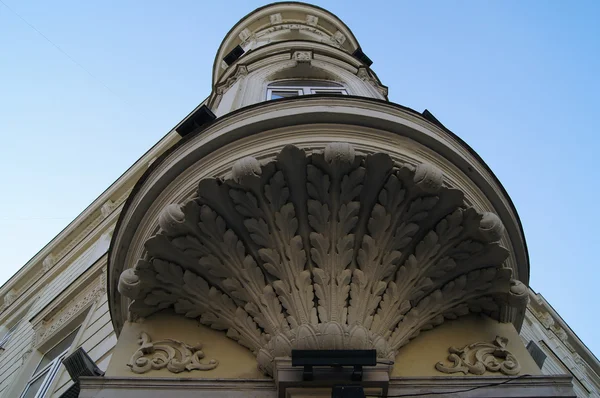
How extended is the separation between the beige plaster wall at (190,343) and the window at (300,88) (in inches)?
191

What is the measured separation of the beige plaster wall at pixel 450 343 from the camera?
199 inches

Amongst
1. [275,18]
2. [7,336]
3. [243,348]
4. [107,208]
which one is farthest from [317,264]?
[275,18]

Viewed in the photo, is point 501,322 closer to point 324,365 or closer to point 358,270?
point 358,270

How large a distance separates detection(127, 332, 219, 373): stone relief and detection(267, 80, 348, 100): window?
5140 millimetres

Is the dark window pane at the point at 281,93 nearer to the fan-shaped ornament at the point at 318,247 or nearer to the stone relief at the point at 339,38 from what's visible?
the fan-shaped ornament at the point at 318,247

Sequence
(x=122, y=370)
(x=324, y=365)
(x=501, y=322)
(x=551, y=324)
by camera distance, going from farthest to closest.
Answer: (x=551, y=324), (x=501, y=322), (x=122, y=370), (x=324, y=365)

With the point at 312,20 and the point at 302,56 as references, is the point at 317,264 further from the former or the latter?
the point at 312,20

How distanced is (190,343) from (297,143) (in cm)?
212

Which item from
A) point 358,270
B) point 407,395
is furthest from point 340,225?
point 407,395

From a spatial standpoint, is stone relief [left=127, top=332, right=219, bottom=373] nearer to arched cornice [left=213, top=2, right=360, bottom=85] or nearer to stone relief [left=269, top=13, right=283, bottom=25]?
arched cornice [left=213, top=2, right=360, bottom=85]

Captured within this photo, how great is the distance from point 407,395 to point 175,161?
3243mm

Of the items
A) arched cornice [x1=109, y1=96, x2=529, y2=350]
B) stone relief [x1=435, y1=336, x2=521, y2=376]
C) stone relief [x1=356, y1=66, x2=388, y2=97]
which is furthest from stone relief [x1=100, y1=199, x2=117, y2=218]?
stone relief [x1=435, y1=336, x2=521, y2=376]

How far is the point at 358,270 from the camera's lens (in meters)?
5.18

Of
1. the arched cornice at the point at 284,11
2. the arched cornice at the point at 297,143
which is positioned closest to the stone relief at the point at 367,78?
the arched cornice at the point at 297,143
